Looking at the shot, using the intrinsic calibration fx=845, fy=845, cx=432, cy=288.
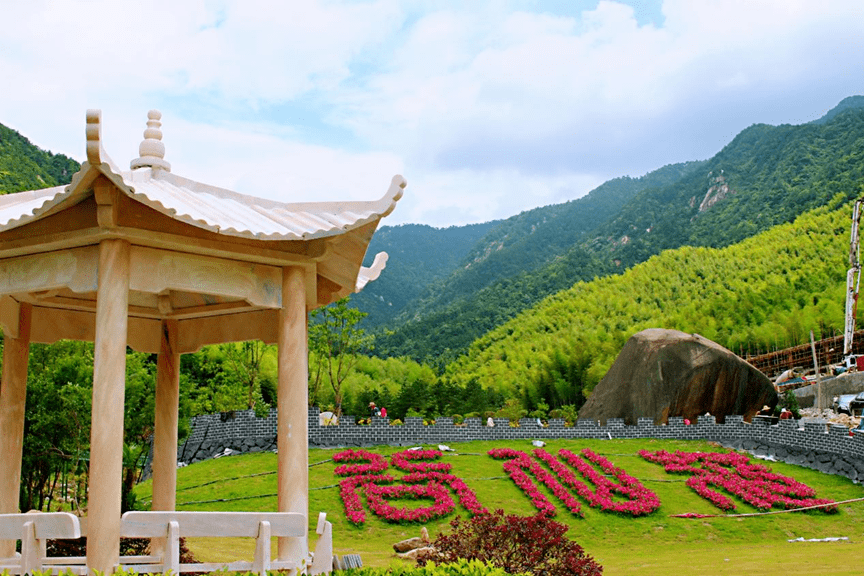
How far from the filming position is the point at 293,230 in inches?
223

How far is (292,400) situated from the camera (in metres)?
5.76

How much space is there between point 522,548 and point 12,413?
4.39 meters

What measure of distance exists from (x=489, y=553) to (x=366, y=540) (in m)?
6.79

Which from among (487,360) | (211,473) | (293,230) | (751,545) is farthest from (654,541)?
(487,360)

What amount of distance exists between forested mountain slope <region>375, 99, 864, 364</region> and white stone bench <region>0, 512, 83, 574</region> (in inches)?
2004

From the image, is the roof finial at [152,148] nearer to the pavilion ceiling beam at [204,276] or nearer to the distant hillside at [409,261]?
the pavilion ceiling beam at [204,276]

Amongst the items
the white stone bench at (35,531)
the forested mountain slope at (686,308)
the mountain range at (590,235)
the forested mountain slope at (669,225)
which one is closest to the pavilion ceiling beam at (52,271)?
the white stone bench at (35,531)

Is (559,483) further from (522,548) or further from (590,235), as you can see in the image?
(590,235)

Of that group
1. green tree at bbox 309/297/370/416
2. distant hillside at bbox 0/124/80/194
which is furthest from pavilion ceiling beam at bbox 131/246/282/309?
distant hillside at bbox 0/124/80/194

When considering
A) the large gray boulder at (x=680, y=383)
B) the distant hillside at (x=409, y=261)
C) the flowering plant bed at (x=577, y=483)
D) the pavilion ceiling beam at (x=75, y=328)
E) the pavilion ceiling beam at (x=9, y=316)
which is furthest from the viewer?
the distant hillside at (x=409, y=261)

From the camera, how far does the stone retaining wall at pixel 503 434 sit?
19.6 m

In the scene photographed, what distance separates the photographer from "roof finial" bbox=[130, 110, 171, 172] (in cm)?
625

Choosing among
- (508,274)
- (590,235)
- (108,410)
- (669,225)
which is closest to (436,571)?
(108,410)

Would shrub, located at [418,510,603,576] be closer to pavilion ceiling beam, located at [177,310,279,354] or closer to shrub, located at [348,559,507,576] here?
shrub, located at [348,559,507,576]
